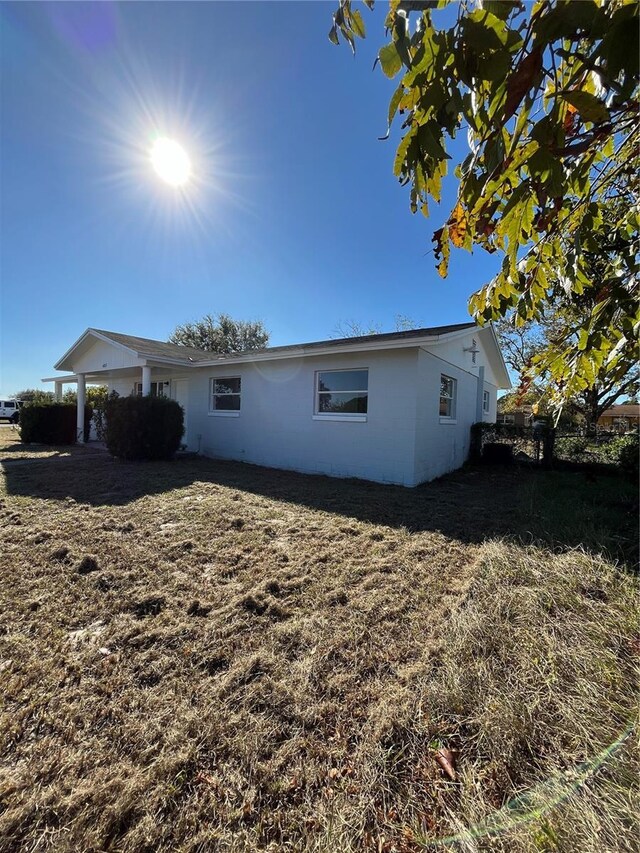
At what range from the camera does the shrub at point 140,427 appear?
10.4 m

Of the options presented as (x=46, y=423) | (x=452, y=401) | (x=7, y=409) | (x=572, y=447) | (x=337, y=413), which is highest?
(x=452, y=401)

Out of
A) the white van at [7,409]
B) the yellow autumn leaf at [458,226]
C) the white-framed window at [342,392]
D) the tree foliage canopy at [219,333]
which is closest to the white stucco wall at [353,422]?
the white-framed window at [342,392]

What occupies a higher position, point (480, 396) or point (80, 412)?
point (480, 396)

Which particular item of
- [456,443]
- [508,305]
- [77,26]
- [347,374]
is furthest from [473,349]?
[77,26]

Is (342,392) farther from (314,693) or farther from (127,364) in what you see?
(127,364)

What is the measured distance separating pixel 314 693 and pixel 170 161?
834 cm

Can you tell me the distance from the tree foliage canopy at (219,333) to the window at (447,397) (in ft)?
85.8

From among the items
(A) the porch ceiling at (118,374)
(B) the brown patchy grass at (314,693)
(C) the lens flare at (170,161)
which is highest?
(C) the lens flare at (170,161)

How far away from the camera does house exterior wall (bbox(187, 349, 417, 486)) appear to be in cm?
803

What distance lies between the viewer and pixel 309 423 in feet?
31.1

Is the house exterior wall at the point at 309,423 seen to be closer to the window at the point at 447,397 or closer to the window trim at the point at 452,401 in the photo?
the window at the point at 447,397

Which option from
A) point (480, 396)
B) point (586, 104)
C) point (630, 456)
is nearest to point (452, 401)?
point (480, 396)

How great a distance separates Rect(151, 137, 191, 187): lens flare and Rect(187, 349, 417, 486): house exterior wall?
4.71 meters

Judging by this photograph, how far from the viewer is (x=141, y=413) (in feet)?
34.0
